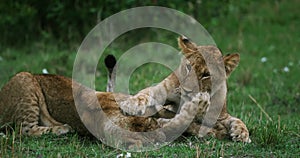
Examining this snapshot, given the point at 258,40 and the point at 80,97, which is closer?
the point at 80,97

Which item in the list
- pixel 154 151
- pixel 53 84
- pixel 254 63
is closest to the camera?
pixel 154 151

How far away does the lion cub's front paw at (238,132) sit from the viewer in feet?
17.4

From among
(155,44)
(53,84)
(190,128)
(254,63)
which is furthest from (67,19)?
(190,128)

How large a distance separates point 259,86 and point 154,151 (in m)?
4.30

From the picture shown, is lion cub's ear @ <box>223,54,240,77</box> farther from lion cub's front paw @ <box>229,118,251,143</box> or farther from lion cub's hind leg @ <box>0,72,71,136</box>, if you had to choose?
lion cub's hind leg @ <box>0,72,71,136</box>

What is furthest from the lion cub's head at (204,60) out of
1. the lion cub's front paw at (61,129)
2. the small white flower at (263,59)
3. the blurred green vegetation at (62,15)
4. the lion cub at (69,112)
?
the blurred green vegetation at (62,15)

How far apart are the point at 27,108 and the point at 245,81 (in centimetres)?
424

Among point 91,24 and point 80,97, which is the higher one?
point 91,24

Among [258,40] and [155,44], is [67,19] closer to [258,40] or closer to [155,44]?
[155,44]

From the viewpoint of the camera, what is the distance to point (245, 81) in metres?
Result: 9.02

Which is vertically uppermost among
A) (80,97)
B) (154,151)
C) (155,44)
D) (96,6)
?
(96,6)

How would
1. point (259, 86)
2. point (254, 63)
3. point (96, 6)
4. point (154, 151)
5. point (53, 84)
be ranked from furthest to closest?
point (96, 6)
point (254, 63)
point (259, 86)
point (53, 84)
point (154, 151)

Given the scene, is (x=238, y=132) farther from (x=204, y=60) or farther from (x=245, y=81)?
(x=245, y=81)

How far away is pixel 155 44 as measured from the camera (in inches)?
411
